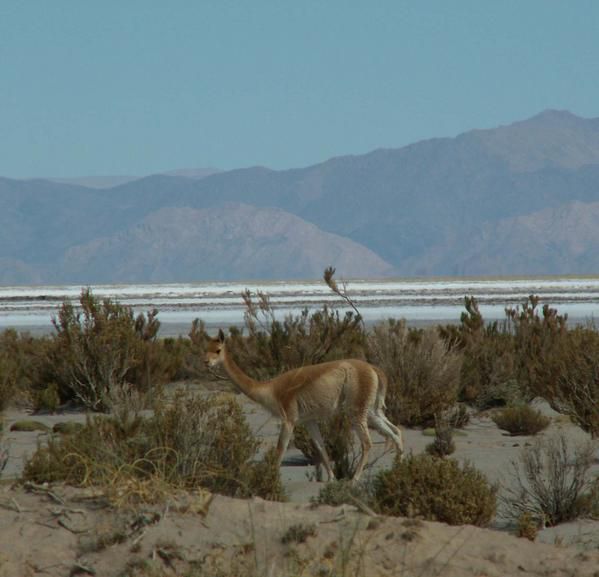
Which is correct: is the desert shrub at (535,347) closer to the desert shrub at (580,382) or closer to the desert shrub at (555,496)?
the desert shrub at (580,382)

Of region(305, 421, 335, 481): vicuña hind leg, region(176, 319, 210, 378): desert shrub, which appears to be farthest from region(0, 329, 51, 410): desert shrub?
region(305, 421, 335, 481): vicuña hind leg

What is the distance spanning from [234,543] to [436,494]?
1.75 meters

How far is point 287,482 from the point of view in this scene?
33.4 ft

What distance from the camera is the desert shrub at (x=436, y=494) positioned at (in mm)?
8117

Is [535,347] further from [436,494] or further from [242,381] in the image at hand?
[436,494]

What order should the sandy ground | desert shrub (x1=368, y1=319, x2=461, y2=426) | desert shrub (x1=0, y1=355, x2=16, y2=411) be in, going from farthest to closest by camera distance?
desert shrub (x1=0, y1=355, x2=16, y2=411), desert shrub (x1=368, y1=319, x2=461, y2=426), the sandy ground

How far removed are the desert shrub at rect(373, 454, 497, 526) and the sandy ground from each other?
69cm

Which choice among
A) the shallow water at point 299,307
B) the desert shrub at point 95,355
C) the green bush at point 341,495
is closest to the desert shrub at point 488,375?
the desert shrub at point 95,355

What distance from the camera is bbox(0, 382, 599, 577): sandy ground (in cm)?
678

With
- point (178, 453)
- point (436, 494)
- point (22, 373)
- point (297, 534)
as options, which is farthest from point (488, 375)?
point (297, 534)

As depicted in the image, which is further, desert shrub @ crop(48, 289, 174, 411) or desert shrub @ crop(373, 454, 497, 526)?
desert shrub @ crop(48, 289, 174, 411)

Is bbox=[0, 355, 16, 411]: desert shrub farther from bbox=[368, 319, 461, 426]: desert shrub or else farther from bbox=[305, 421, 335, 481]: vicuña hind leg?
bbox=[305, 421, 335, 481]: vicuña hind leg

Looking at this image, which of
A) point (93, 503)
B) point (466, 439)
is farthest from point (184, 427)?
point (466, 439)

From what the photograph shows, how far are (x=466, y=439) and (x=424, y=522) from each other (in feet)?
18.8
